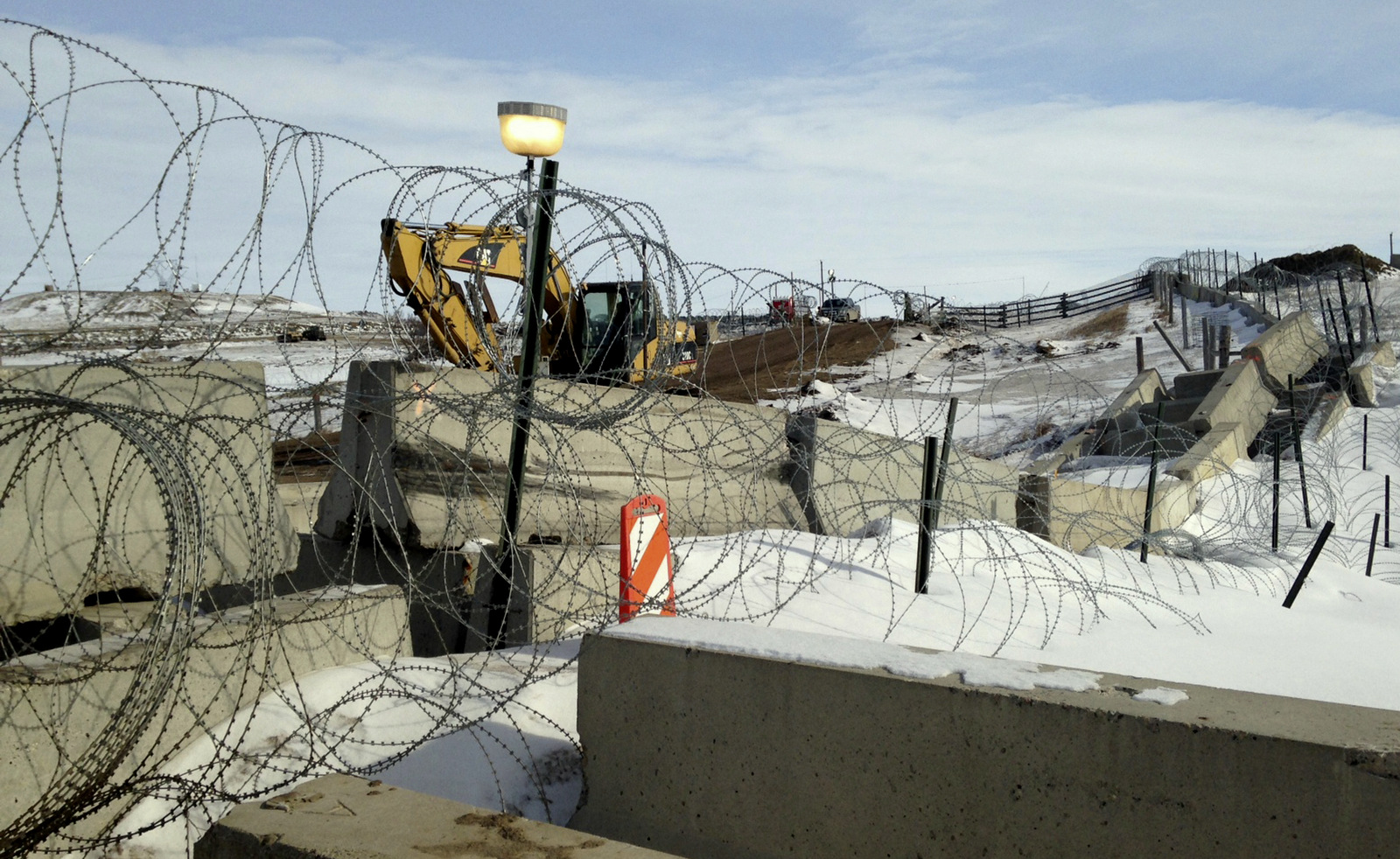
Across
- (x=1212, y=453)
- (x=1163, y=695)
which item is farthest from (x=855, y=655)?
(x=1212, y=453)

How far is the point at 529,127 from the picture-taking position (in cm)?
496

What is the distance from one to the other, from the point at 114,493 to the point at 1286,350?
72.6 feet

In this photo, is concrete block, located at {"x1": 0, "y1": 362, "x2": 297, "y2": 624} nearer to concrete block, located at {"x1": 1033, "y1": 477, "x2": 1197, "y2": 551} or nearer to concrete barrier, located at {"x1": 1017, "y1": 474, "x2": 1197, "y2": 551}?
A: concrete barrier, located at {"x1": 1017, "y1": 474, "x2": 1197, "y2": 551}

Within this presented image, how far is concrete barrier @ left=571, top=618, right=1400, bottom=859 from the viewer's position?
2.56m

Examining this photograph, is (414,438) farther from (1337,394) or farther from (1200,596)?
(1337,394)

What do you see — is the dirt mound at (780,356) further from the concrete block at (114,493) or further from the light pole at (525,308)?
the concrete block at (114,493)

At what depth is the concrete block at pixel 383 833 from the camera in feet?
8.07

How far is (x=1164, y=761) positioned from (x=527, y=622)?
3736mm

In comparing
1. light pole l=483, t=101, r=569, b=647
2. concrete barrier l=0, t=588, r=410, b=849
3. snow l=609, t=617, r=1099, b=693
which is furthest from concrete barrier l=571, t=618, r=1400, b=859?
concrete barrier l=0, t=588, r=410, b=849

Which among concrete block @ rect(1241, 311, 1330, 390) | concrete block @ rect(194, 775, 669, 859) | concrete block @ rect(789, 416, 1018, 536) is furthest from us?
concrete block @ rect(1241, 311, 1330, 390)

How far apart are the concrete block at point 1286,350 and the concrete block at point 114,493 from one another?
18952mm

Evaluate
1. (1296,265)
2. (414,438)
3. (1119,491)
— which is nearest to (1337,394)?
(1119,491)

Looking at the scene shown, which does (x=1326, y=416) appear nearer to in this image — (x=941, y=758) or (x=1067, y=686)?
(x=1067, y=686)

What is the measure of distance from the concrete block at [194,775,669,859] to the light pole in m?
1.49
